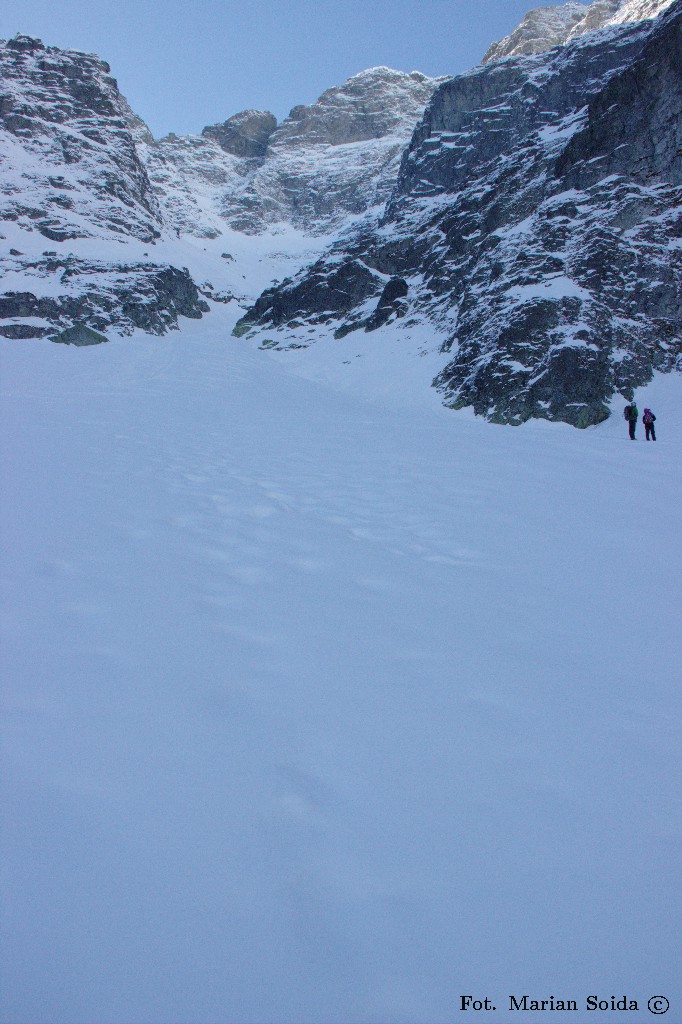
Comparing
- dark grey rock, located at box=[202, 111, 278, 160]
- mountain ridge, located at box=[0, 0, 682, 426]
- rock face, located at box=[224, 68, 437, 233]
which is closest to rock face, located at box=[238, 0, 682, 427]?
mountain ridge, located at box=[0, 0, 682, 426]

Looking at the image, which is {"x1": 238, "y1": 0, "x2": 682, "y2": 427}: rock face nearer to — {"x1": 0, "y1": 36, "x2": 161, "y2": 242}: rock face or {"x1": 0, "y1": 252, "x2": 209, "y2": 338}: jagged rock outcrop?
{"x1": 0, "y1": 252, "x2": 209, "y2": 338}: jagged rock outcrop

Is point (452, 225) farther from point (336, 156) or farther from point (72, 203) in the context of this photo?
point (336, 156)

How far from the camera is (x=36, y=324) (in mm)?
48344

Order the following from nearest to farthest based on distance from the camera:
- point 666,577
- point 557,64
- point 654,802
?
point 654,802
point 666,577
point 557,64

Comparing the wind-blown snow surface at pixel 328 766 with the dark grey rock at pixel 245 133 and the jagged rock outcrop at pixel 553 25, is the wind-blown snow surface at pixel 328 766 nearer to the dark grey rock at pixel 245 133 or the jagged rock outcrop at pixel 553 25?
the jagged rock outcrop at pixel 553 25

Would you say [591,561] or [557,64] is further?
[557,64]

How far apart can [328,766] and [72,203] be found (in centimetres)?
8401

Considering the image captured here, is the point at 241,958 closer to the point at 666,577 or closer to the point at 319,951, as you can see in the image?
the point at 319,951

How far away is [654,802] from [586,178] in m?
39.2

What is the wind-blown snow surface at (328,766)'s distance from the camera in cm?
144

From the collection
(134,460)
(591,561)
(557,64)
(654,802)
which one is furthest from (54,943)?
(557,64)

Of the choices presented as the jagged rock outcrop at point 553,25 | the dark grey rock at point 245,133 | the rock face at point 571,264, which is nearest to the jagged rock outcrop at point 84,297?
the rock face at point 571,264

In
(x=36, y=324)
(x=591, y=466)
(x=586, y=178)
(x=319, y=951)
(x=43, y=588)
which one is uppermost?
(x=586, y=178)

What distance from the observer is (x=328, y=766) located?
81.4 inches
